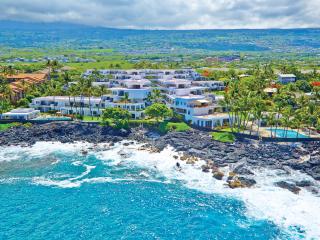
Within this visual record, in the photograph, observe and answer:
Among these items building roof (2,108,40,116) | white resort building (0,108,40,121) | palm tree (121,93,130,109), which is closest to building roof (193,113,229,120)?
palm tree (121,93,130,109)

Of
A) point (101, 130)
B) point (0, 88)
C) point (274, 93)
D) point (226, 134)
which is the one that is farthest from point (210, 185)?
point (0, 88)

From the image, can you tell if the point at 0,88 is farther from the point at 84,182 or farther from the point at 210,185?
the point at 210,185

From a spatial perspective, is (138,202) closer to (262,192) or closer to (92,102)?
(262,192)

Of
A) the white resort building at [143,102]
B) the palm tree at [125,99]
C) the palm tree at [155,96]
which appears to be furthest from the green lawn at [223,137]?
the palm tree at [125,99]

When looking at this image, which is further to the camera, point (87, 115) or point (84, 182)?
point (87, 115)

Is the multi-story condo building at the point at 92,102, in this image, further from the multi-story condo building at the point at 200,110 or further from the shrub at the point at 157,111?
the shrub at the point at 157,111

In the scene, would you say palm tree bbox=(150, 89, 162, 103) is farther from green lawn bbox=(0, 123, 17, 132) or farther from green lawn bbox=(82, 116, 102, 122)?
green lawn bbox=(0, 123, 17, 132)

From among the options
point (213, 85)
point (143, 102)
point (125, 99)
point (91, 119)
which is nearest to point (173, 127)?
point (143, 102)
